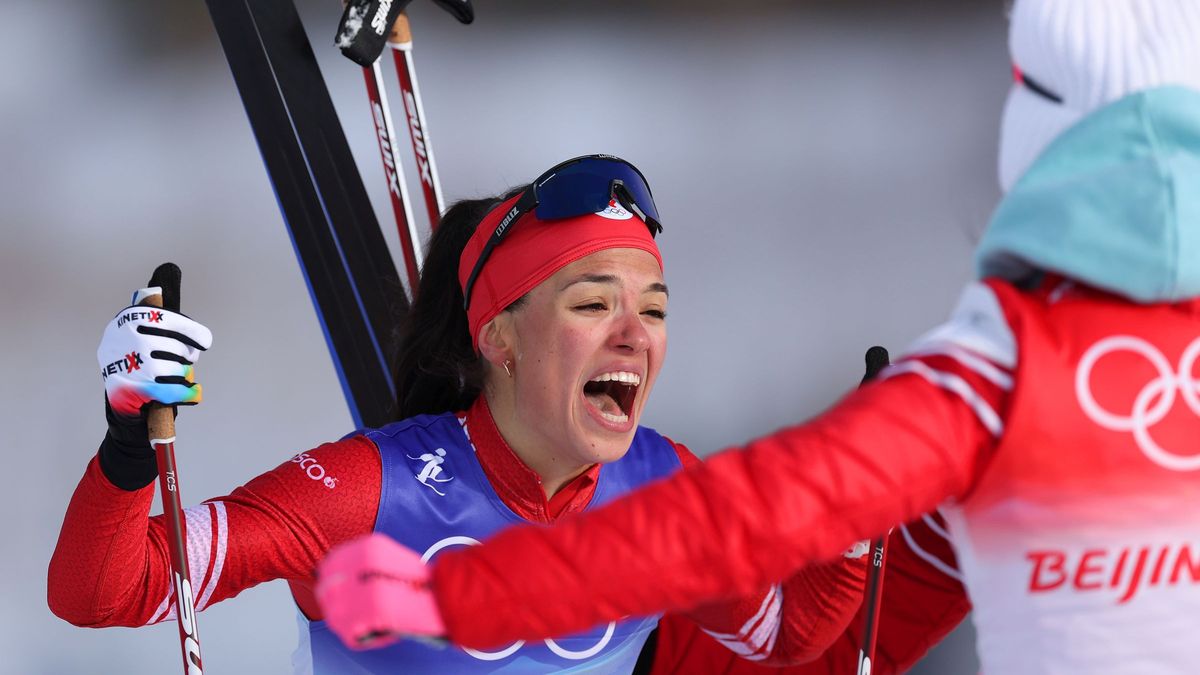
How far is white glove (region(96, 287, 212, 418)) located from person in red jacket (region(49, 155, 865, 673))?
0.12 ft

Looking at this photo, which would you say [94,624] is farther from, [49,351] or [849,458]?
[49,351]

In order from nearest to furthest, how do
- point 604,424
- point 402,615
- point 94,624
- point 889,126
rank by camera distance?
point 402,615, point 94,624, point 604,424, point 889,126

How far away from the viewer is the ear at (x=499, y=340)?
1705 millimetres

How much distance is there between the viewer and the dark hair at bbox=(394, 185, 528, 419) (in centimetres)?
181

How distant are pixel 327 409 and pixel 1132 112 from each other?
7.28ft

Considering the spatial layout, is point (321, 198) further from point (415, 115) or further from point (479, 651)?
point (479, 651)

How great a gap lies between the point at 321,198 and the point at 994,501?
1.49m

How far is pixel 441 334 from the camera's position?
1.82 metres

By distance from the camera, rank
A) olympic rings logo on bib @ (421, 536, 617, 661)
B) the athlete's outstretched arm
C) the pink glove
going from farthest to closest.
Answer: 1. olympic rings logo on bib @ (421, 536, 617, 661)
2. the athlete's outstretched arm
3. the pink glove

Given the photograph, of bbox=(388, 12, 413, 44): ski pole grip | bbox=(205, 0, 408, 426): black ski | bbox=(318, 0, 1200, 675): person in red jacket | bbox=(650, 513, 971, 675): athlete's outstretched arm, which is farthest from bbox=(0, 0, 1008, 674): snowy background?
bbox=(318, 0, 1200, 675): person in red jacket

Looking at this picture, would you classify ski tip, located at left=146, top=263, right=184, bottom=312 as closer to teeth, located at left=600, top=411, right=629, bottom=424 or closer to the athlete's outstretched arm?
teeth, located at left=600, top=411, right=629, bottom=424

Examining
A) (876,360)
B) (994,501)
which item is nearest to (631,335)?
(876,360)

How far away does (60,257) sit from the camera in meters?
2.80

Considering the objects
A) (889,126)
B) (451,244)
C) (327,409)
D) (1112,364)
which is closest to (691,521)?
(1112,364)
